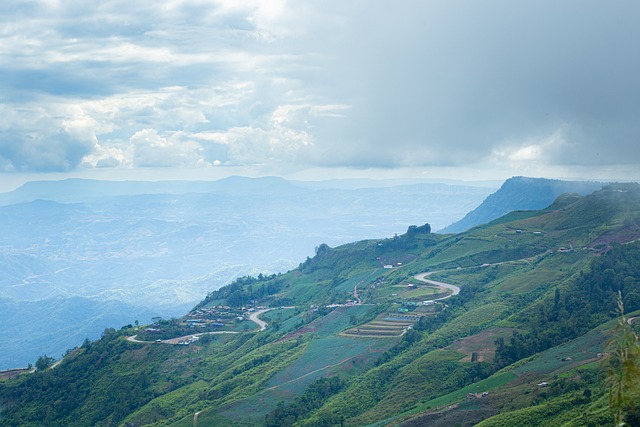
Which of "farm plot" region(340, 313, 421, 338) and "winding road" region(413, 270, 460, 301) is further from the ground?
"winding road" region(413, 270, 460, 301)

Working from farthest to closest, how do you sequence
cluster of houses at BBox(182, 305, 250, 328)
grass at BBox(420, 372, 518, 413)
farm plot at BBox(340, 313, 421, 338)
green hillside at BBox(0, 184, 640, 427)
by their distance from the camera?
1. cluster of houses at BBox(182, 305, 250, 328)
2. farm plot at BBox(340, 313, 421, 338)
3. green hillside at BBox(0, 184, 640, 427)
4. grass at BBox(420, 372, 518, 413)

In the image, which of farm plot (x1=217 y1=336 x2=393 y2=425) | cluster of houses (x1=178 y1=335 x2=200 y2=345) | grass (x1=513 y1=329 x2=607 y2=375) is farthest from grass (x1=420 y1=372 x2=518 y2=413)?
cluster of houses (x1=178 y1=335 x2=200 y2=345)

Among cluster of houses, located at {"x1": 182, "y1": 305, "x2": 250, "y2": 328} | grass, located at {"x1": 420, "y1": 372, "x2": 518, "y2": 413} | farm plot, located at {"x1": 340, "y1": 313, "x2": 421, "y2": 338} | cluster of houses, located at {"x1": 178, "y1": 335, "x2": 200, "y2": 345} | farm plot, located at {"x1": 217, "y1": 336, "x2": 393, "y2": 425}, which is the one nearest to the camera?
grass, located at {"x1": 420, "y1": 372, "x2": 518, "y2": 413}

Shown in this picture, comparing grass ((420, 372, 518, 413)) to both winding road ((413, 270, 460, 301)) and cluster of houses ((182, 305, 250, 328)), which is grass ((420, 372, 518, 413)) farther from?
cluster of houses ((182, 305, 250, 328))

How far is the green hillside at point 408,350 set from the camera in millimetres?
75938

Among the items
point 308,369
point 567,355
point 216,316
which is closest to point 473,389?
point 567,355

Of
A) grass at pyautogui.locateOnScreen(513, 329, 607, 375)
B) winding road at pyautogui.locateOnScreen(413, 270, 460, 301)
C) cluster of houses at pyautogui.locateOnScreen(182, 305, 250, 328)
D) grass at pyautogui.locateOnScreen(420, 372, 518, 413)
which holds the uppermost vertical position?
winding road at pyautogui.locateOnScreen(413, 270, 460, 301)

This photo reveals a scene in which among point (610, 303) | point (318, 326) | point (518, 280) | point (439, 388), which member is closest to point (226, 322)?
point (318, 326)

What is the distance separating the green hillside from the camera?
2990 inches

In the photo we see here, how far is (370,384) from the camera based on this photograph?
91.8 meters

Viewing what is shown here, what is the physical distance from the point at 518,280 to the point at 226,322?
240ft

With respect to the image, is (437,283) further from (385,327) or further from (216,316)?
(216,316)

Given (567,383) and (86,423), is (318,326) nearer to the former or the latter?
(86,423)

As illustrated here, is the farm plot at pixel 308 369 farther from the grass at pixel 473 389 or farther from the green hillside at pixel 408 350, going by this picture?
the grass at pixel 473 389
